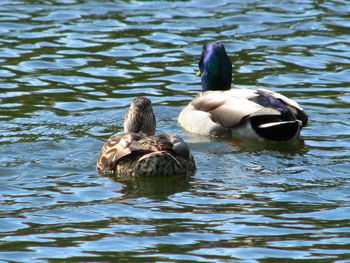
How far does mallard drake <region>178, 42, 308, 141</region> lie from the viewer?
11547mm

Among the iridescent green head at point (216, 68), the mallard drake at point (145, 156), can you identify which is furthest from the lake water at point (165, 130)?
the iridescent green head at point (216, 68)

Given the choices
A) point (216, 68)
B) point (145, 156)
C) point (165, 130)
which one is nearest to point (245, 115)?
point (165, 130)

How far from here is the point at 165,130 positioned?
12.5 meters

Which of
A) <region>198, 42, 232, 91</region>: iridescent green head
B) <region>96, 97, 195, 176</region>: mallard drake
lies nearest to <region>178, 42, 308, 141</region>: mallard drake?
<region>198, 42, 232, 91</region>: iridescent green head

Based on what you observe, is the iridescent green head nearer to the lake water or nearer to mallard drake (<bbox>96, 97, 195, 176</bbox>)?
the lake water

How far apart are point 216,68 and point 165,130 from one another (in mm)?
1427

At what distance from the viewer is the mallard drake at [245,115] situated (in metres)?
11.5

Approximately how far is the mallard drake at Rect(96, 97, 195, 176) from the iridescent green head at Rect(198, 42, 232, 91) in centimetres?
337

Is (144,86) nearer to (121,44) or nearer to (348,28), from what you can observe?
(121,44)

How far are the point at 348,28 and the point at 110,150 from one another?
27.9 feet

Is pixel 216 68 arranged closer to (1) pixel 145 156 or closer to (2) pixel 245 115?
(2) pixel 245 115

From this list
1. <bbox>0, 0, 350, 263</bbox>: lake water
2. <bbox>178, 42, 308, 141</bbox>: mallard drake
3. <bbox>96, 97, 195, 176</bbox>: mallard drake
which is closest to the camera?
<bbox>0, 0, 350, 263</bbox>: lake water

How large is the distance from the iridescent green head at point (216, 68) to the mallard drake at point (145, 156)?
3.37 metres

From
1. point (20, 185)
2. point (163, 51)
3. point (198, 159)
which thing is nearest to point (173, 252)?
point (20, 185)
